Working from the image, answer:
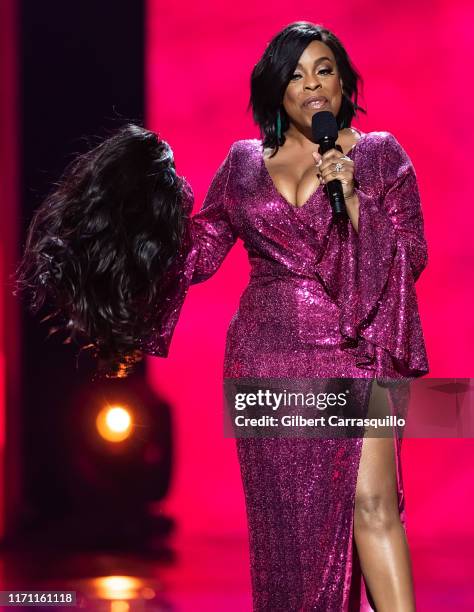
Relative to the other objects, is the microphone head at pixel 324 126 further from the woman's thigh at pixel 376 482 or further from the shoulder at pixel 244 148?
the woman's thigh at pixel 376 482

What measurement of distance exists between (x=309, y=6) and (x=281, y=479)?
201cm

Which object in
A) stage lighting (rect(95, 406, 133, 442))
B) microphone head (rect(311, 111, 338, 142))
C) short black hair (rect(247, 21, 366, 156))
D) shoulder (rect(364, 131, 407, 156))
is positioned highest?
short black hair (rect(247, 21, 366, 156))

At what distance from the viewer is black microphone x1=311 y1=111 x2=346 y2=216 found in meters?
1.78

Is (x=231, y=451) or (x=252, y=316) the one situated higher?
(x=231, y=451)

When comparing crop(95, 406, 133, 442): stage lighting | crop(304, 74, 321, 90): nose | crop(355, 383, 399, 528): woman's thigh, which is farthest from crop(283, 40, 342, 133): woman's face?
crop(95, 406, 133, 442): stage lighting

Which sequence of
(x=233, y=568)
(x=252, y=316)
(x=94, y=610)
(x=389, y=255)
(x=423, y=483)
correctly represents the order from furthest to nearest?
1. (x=423, y=483)
2. (x=233, y=568)
3. (x=94, y=610)
4. (x=252, y=316)
5. (x=389, y=255)

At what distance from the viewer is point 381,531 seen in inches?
75.1

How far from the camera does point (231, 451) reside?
367 centimetres

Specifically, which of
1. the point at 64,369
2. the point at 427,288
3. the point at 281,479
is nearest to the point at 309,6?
the point at 427,288

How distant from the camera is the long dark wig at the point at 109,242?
2.00 metres

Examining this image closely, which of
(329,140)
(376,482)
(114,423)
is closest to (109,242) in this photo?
(329,140)

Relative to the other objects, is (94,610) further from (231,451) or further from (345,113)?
(345,113)

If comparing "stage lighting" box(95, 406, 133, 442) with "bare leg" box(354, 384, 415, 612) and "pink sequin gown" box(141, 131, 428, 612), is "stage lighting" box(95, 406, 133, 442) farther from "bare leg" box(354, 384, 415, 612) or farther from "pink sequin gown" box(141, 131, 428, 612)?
"bare leg" box(354, 384, 415, 612)

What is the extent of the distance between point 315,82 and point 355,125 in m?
1.56
